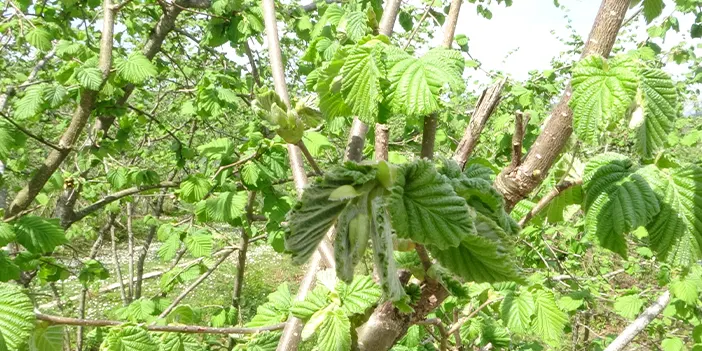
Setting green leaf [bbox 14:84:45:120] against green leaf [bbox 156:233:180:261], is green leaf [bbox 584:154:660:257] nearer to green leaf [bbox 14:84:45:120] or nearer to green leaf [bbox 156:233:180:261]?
green leaf [bbox 156:233:180:261]

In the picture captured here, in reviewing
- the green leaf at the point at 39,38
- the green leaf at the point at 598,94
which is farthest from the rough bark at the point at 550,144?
the green leaf at the point at 39,38

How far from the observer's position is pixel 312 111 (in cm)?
93

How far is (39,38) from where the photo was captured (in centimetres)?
339

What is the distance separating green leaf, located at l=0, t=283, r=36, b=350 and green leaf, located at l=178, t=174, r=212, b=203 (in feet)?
6.99

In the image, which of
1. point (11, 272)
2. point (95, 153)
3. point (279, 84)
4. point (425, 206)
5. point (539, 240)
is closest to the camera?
point (425, 206)

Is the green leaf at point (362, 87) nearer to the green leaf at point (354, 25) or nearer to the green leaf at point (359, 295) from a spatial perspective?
the green leaf at point (359, 295)

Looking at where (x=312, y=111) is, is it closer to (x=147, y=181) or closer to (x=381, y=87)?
(x=381, y=87)

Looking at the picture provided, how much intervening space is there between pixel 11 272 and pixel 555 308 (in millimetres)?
2797

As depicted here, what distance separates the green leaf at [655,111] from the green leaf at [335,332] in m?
0.65

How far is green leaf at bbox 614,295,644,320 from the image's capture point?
400 centimetres

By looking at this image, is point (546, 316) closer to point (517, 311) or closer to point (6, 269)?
point (517, 311)

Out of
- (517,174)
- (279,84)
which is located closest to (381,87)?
(517,174)

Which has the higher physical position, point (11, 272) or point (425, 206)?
point (425, 206)

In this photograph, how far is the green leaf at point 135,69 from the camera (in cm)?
320
